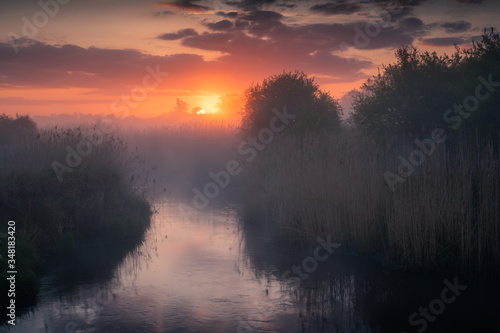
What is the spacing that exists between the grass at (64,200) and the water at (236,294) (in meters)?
0.69

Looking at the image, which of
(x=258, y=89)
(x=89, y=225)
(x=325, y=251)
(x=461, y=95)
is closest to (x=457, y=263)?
(x=325, y=251)

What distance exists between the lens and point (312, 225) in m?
10.5

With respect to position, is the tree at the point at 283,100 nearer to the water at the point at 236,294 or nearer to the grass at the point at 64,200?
the grass at the point at 64,200

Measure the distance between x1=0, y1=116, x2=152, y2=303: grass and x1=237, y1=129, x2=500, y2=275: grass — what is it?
4.27 metres

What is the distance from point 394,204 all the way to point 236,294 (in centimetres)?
368

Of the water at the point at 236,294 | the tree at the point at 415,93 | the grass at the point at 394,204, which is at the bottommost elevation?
the water at the point at 236,294

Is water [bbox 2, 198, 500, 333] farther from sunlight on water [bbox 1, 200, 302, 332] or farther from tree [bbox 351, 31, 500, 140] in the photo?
tree [bbox 351, 31, 500, 140]

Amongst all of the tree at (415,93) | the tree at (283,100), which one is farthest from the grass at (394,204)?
the tree at (283,100)

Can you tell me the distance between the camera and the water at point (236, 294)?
21.2 ft

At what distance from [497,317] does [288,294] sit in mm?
3302

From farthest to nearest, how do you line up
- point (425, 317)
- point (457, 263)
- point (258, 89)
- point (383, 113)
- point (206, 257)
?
point (258, 89), point (383, 113), point (206, 257), point (457, 263), point (425, 317)

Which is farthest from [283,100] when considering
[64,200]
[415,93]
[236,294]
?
[236,294]

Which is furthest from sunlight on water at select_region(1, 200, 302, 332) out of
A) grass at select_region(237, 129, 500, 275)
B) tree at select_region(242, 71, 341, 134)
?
tree at select_region(242, 71, 341, 134)

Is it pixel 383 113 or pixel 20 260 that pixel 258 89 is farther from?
pixel 20 260
